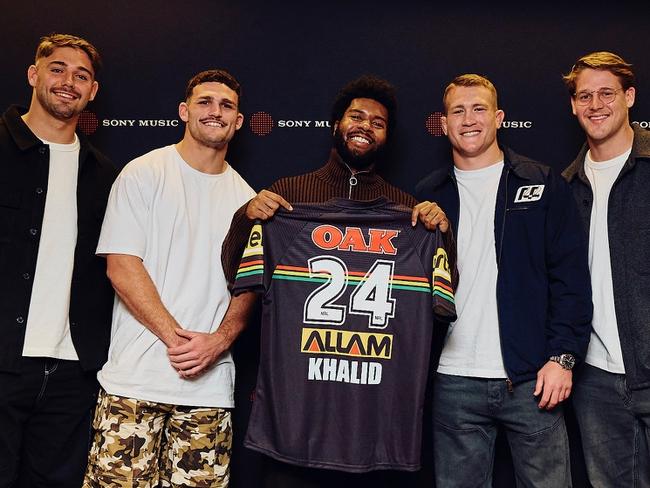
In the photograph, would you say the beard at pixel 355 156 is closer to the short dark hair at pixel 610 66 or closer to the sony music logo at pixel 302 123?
the sony music logo at pixel 302 123

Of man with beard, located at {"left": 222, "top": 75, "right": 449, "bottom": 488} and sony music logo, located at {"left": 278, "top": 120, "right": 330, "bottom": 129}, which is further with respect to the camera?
sony music logo, located at {"left": 278, "top": 120, "right": 330, "bottom": 129}

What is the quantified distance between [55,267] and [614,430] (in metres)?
1.91

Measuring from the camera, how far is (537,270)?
2170mm

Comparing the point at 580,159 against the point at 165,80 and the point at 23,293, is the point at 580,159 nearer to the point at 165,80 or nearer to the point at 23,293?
the point at 165,80

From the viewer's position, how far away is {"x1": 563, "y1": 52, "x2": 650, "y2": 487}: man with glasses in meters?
2.13

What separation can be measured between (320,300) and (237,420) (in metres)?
0.95

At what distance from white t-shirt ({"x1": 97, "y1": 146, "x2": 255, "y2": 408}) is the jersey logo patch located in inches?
38.3

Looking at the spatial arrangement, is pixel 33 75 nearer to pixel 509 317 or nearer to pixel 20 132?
pixel 20 132

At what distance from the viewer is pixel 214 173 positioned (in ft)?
7.72

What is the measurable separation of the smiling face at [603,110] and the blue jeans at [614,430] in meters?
0.78

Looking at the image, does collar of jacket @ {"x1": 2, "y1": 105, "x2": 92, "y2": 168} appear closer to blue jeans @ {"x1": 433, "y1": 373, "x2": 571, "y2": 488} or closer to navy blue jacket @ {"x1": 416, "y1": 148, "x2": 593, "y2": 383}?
navy blue jacket @ {"x1": 416, "y1": 148, "x2": 593, "y2": 383}

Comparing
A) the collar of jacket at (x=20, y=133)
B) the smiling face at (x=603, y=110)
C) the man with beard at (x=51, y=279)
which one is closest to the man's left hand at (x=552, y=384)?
the smiling face at (x=603, y=110)

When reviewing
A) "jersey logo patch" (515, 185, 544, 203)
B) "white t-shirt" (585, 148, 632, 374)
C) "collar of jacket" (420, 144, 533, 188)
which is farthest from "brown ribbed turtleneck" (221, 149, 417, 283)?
"white t-shirt" (585, 148, 632, 374)

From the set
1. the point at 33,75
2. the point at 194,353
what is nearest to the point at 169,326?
the point at 194,353
